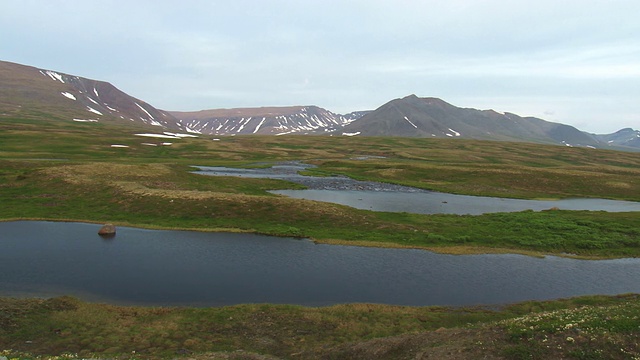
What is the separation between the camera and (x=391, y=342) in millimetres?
22438

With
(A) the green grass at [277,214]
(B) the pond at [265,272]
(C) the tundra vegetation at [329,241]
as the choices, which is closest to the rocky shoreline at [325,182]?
(C) the tundra vegetation at [329,241]

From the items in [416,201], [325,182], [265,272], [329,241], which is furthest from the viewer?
[325,182]

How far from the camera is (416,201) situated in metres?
82.4

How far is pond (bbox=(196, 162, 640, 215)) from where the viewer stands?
75.2 m

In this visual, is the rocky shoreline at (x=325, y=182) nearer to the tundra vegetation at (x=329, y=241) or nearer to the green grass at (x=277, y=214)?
the tundra vegetation at (x=329, y=241)

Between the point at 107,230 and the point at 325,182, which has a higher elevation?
the point at 325,182

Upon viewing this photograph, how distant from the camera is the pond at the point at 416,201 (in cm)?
7525

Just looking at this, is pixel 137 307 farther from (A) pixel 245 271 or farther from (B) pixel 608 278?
(B) pixel 608 278

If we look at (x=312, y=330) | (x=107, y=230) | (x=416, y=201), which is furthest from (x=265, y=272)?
(x=416, y=201)

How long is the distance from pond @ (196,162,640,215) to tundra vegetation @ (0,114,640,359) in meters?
6.60

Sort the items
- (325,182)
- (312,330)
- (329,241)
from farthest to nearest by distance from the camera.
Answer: (325,182)
(329,241)
(312,330)

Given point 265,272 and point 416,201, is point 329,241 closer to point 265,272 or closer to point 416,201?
point 265,272

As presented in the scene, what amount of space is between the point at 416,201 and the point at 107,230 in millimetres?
59410

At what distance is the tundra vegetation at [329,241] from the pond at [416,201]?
660 cm
